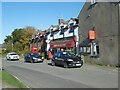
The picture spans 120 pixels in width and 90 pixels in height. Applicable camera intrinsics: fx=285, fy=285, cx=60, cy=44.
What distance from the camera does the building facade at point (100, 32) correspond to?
28.4 m

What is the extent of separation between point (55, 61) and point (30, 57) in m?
9.86

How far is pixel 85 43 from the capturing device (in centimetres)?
3672

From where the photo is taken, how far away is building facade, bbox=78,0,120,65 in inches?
1118

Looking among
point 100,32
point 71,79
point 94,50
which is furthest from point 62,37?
point 71,79

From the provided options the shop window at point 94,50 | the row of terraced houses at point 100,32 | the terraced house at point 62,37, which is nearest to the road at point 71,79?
the row of terraced houses at point 100,32

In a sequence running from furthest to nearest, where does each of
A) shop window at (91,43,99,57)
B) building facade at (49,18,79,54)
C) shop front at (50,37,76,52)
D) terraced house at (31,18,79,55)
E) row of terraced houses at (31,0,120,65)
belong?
terraced house at (31,18,79,55)
building facade at (49,18,79,54)
shop front at (50,37,76,52)
shop window at (91,43,99,57)
row of terraced houses at (31,0,120,65)

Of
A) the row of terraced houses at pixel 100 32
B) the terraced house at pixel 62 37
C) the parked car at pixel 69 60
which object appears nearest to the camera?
the parked car at pixel 69 60

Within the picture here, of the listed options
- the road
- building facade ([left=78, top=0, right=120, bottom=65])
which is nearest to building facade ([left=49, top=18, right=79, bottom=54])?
building facade ([left=78, top=0, right=120, bottom=65])

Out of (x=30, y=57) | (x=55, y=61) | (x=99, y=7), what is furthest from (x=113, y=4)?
(x=30, y=57)

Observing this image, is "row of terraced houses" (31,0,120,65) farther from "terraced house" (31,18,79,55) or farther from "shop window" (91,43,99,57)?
"terraced house" (31,18,79,55)

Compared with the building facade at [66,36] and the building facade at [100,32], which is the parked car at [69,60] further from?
the building facade at [66,36]

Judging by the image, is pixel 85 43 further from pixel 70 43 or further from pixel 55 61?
pixel 70 43

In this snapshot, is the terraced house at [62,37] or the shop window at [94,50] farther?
the terraced house at [62,37]

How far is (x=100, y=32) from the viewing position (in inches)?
1240
